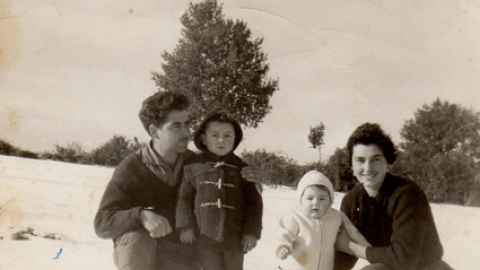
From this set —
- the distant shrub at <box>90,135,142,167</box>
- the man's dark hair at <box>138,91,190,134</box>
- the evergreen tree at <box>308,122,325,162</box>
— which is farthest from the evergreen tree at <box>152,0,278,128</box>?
the man's dark hair at <box>138,91,190,134</box>

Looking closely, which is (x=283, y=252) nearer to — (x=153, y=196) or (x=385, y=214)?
(x=385, y=214)

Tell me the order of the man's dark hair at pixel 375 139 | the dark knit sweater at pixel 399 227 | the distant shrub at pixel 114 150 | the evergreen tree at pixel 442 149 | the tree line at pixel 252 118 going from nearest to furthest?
the dark knit sweater at pixel 399 227 → the man's dark hair at pixel 375 139 → the distant shrub at pixel 114 150 → the tree line at pixel 252 118 → the evergreen tree at pixel 442 149

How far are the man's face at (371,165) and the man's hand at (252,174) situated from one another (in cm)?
62

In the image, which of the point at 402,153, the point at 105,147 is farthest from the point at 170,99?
the point at 402,153

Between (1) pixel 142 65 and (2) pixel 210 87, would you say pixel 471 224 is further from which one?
(1) pixel 142 65

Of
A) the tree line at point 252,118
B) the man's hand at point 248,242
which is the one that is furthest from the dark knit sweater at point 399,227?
the tree line at point 252,118

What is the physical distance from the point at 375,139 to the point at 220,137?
97 cm

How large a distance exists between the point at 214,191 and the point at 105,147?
2.38 metres

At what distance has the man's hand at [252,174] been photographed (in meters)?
2.55

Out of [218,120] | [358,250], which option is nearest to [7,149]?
[218,120]

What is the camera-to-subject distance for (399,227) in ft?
7.39

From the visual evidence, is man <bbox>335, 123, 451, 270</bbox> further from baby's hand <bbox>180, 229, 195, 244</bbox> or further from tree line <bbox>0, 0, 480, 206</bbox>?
tree line <bbox>0, 0, 480, 206</bbox>

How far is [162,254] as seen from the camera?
256 cm

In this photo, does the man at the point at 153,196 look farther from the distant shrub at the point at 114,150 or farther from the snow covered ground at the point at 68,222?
the distant shrub at the point at 114,150
